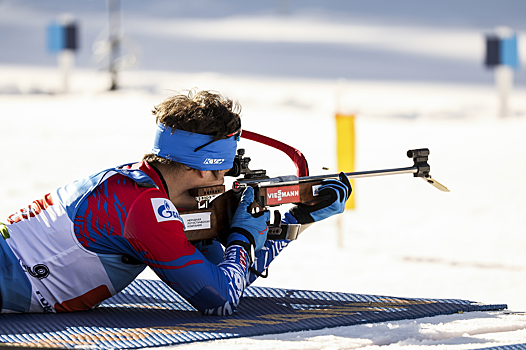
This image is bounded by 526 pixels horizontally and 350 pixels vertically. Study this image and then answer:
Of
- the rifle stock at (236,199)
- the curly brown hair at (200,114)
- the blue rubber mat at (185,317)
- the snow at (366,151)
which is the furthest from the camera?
the snow at (366,151)

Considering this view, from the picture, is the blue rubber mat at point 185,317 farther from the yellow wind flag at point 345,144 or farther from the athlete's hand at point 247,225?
the yellow wind flag at point 345,144

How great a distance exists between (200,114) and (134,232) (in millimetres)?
504

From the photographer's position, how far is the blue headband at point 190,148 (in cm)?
286

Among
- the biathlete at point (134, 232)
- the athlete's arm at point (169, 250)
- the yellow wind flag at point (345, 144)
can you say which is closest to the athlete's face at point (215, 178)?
the biathlete at point (134, 232)

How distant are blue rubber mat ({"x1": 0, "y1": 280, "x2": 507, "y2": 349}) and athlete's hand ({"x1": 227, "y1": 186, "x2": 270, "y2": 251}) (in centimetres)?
30

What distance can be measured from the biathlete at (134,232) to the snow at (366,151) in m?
0.31

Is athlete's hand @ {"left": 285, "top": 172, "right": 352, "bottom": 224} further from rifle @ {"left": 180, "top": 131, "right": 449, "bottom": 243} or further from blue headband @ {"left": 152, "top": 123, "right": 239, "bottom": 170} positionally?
blue headband @ {"left": 152, "top": 123, "right": 239, "bottom": 170}

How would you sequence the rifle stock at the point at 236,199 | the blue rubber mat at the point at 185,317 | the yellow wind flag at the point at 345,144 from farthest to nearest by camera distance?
1. the yellow wind flag at the point at 345,144
2. the rifle stock at the point at 236,199
3. the blue rubber mat at the point at 185,317

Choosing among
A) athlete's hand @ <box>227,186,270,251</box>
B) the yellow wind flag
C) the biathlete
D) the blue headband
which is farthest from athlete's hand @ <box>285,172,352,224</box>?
the yellow wind flag

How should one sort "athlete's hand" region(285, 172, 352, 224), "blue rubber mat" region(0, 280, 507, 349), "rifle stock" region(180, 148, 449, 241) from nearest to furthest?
"blue rubber mat" region(0, 280, 507, 349) → "rifle stock" region(180, 148, 449, 241) → "athlete's hand" region(285, 172, 352, 224)

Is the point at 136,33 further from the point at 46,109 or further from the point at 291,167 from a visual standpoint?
the point at 291,167

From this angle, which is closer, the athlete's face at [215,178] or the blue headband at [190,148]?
the blue headband at [190,148]

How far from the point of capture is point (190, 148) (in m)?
2.86

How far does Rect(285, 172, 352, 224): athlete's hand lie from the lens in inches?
130
